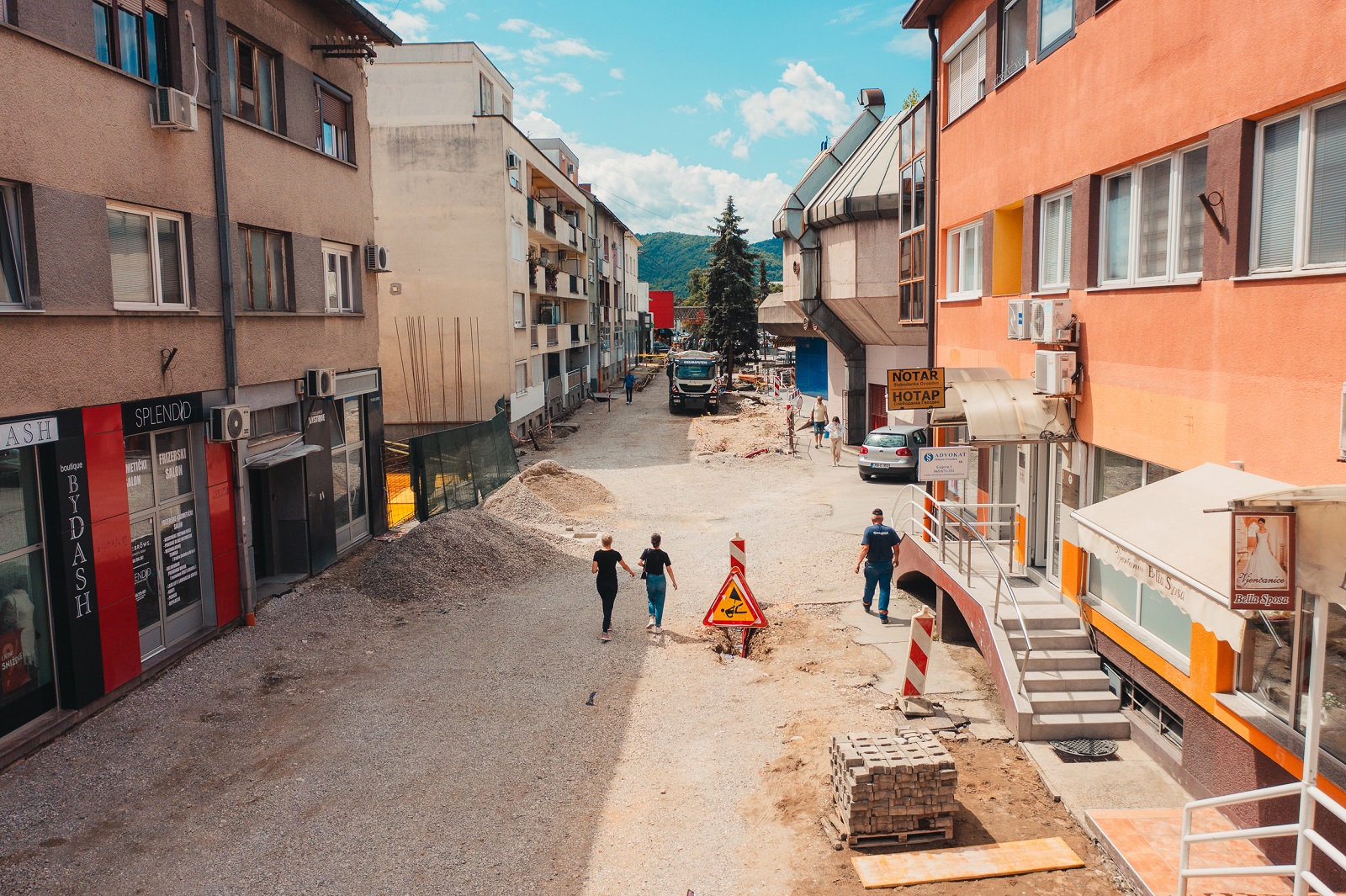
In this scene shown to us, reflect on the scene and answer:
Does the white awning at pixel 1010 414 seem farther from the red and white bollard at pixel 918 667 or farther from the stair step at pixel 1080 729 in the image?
the stair step at pixel 1080 729

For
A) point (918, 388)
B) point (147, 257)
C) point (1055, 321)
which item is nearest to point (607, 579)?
point (918, 388)

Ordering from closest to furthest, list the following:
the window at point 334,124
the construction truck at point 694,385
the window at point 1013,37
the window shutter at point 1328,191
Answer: the window shutter at point 1328,191
the window at point 1013,37
the window at point 334,124
the construction truck at point 694,385

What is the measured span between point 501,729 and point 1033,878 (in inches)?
226

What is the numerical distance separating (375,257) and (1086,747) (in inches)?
602

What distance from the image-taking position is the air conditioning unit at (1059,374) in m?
10.3

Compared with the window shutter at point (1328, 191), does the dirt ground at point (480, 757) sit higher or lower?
lower

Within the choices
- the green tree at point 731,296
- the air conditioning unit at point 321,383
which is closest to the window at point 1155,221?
the air conditioning unit at point 321,383

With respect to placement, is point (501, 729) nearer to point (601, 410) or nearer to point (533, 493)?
point (533, 493)

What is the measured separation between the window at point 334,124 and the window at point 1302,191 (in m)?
14.9

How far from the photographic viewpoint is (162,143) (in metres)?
11.6

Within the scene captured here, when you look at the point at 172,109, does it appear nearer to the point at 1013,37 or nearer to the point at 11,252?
the point at 11,252

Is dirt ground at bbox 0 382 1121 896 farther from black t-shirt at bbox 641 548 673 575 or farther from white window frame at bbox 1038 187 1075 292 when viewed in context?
white window frame at bbox 1038 187 1075 292

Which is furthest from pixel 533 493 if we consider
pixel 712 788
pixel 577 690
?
pixel 712 788

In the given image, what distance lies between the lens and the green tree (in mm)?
65562
